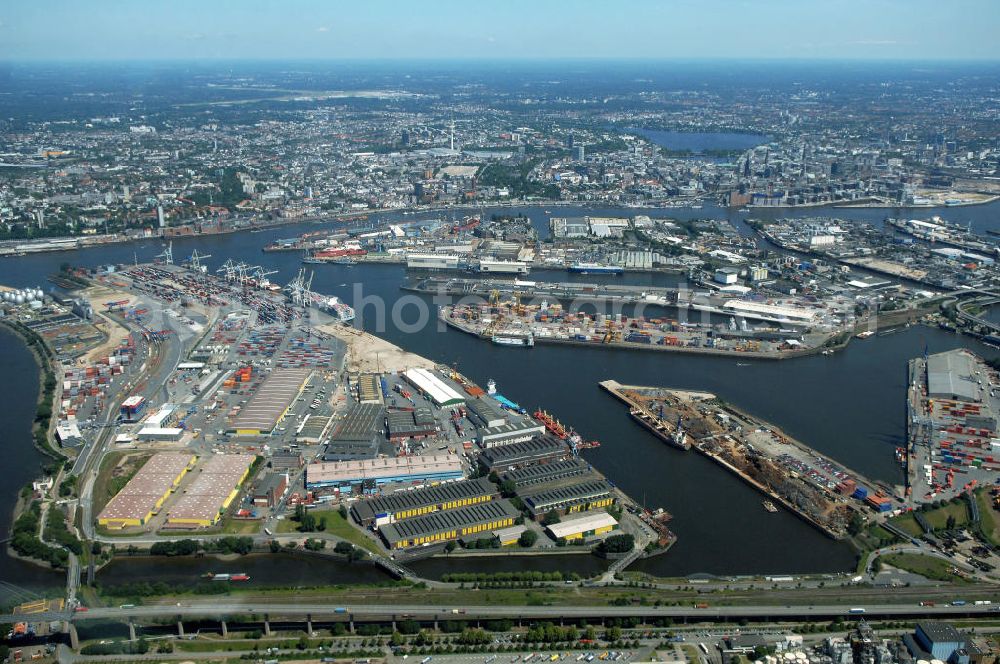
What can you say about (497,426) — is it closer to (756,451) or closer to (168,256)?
(756,451)

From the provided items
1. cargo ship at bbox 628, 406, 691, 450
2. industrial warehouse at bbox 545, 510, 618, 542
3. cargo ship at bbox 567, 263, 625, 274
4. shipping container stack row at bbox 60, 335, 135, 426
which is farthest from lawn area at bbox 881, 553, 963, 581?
cargo ship at bbox 567, 263, 625, 274

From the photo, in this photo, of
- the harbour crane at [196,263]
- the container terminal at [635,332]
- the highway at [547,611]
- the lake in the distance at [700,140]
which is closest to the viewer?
the highway at [547,611]

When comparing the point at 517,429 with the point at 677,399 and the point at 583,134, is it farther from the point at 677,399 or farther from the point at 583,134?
the point at 583,134

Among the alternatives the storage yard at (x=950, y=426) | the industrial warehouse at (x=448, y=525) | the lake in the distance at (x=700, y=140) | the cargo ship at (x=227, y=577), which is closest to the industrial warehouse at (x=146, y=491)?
the cargo ship at (x=227, y=577)

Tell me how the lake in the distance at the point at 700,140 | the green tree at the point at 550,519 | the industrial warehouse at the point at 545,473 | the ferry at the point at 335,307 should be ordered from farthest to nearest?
the lake in the distance at the point at 700,140, the ferry at the point at 335,307, the industrial warehouse at the point at 545,473, the green tree at the point at 550,519

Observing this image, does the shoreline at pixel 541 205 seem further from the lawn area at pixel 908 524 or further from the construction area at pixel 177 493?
the lawn area at pixel 908 524

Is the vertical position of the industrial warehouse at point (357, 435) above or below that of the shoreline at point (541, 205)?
below

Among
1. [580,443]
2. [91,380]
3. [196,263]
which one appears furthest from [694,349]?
[196,263]

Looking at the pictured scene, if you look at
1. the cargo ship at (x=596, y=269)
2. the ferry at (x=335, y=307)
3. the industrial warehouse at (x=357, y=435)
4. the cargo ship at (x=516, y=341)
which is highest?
the cargo ship at (x=596, y=269)
